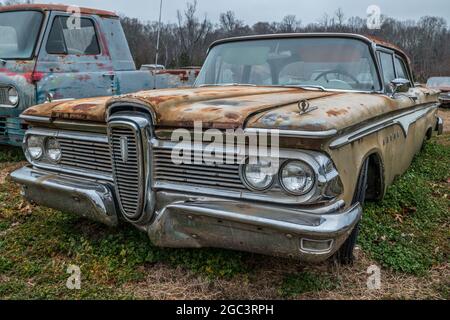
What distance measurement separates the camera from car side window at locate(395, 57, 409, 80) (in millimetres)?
4673

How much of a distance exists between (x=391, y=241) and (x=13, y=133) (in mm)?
4555

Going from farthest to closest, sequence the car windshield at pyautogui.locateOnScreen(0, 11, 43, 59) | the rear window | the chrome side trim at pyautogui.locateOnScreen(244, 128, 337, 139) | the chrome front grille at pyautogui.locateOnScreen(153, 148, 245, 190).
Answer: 1. the car windshield at pyautogui.locateOnScreen(0, 11, 43, 59)
2. the rear window
3. the chrome front grille at pyautogui.locateOnScreen(153, 148, 245, 190)
4. the chrome side trim at pyautogui.locateOnScreen(244, 128, 337, 139)

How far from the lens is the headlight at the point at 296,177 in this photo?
2232 millimetres

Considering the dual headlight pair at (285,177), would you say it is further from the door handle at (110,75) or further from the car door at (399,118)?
the door handle at (110,75)

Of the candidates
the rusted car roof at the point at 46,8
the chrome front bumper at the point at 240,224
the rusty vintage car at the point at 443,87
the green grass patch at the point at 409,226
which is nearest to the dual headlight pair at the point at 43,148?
the chrome front bumper at the point at 240,224

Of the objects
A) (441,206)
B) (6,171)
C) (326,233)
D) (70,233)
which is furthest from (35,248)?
(441,206)

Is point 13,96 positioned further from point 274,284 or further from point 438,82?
point 438,82

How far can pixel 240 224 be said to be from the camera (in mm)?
2275

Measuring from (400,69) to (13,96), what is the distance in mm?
4547

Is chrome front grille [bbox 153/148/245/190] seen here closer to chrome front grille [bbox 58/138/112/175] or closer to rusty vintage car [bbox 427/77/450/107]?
chrome front grille [bbox 58/138/112/175]

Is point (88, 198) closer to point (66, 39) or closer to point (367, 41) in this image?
point (367, 41)

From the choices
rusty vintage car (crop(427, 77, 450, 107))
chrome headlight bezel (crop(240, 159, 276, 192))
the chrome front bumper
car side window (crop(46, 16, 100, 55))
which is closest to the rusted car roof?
car side window (crop(46, 16, 100, 55))

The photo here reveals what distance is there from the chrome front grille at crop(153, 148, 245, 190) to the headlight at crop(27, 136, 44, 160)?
1.15 meters

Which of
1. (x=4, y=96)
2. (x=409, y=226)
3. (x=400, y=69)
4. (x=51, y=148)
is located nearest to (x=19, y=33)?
(x=4, y=96)
